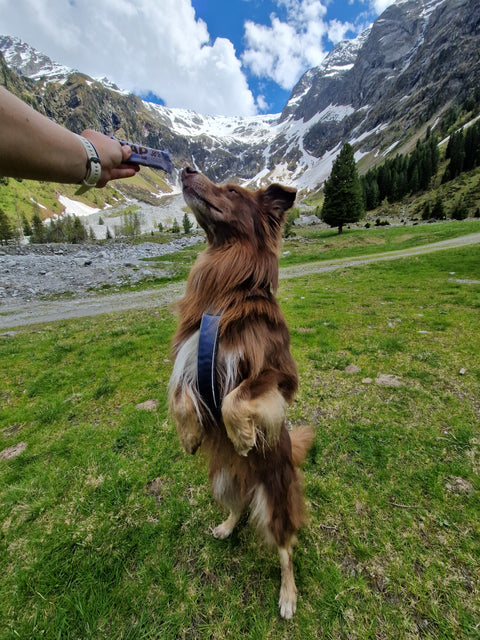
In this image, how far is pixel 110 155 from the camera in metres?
2.69

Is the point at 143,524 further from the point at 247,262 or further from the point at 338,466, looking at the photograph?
the point at 247,262

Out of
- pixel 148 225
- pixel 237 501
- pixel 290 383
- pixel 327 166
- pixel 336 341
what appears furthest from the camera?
pixel 327 166

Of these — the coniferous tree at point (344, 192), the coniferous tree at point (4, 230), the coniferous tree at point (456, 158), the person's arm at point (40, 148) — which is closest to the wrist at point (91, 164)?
the person's arm at point (40, 148)

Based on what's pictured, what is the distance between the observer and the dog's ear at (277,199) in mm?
3250

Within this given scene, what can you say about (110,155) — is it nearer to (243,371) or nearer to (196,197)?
(196,197)

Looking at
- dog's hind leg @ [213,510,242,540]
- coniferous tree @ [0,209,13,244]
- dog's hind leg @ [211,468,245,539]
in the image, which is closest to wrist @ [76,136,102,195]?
dog's hind leg @ [211,468,245,539]

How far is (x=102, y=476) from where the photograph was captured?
380 centimetres

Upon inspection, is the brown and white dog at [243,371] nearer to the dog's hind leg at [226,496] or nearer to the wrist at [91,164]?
the dog's hind leg at [226,496]

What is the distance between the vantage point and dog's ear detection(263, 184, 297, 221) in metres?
3.25

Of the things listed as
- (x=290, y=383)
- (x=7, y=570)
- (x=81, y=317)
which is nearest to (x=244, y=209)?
(x=290, y=383)

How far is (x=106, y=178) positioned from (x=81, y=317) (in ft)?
41.5

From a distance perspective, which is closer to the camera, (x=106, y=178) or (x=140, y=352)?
(x=106, y=178)

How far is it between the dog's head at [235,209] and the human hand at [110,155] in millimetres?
636

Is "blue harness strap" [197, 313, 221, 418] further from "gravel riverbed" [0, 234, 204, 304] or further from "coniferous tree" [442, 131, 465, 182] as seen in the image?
"coniferous tree" [442, 131, 465, 182]
